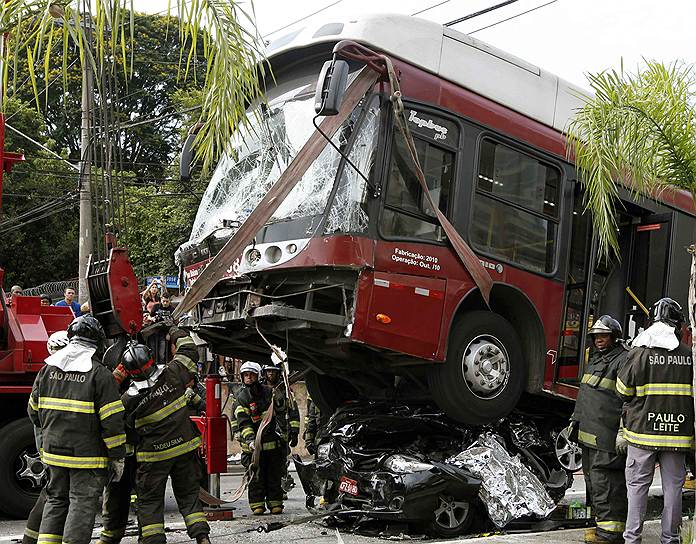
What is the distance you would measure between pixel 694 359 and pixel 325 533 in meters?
3.38

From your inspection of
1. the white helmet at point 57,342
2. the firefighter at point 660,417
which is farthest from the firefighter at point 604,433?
Result: the white helmet at point 57,342

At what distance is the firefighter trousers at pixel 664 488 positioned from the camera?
648cm

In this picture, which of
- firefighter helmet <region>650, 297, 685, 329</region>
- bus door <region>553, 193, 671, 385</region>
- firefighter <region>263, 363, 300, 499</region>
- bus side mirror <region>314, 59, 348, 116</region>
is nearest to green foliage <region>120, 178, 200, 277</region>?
firefighter <region>263, 363, 300, 499</region>

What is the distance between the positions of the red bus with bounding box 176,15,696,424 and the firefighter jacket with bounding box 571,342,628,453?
1.99 ft

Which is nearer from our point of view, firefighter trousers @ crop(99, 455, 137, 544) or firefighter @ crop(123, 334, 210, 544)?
firefighter @ crop(123, 334, 210, 544)

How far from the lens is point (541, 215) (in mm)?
8047

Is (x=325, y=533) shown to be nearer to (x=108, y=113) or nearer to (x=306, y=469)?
(x=306, y=469)

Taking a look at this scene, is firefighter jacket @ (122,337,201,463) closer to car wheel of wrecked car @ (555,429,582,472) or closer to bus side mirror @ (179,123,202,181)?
bus side mirror @ (179,123,202,181)

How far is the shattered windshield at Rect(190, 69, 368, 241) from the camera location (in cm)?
695

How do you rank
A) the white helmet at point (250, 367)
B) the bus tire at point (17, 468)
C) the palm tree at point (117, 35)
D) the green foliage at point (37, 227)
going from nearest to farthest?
the palm tree at point (117, 35) < the bus tire at point (17, 468) < the white helmet at point (250, 367) < the green foliage at point (37, 227)

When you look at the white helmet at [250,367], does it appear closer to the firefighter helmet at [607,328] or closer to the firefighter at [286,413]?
the firefighter at [286,413]

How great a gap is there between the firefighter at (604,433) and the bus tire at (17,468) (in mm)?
4939

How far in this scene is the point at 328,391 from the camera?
30.8 feet

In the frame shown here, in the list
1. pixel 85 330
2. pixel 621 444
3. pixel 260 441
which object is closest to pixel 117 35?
pixel 85 330
